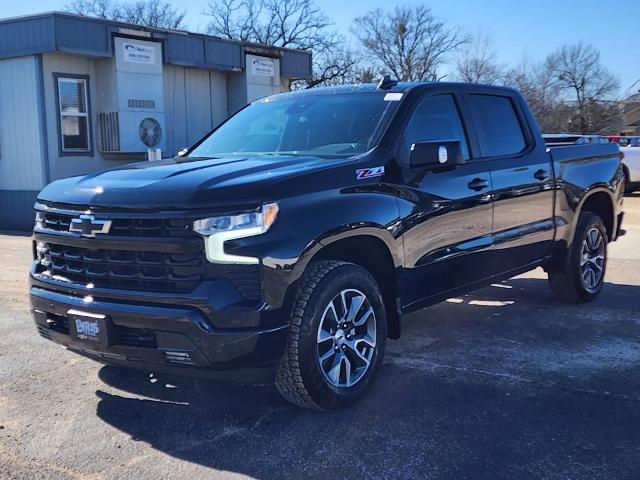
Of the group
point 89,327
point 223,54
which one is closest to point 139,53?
point 223,54

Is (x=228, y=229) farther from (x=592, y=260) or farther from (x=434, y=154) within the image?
(x=592, y=260)

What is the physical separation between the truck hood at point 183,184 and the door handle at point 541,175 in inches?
91.6

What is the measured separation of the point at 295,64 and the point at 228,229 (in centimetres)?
1592

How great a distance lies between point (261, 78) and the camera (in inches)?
679

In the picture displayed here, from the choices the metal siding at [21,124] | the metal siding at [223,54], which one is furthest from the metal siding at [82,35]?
the metal siding at [223,54]

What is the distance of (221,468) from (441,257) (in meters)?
2.12

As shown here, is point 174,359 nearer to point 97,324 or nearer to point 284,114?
point 97,324

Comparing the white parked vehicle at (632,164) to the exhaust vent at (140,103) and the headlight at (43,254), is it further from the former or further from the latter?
the headlight at (43,254)

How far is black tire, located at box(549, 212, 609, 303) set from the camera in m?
6.26

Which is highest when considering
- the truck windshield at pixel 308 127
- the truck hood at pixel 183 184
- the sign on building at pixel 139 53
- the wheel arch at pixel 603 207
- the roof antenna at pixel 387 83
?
the sign on building at pixel 139 53

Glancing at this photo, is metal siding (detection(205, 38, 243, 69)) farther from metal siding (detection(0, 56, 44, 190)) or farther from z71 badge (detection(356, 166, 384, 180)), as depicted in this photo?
z71 badge (detection(356, 166, 384, 180))

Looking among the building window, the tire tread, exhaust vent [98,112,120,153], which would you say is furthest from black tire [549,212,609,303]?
the building window

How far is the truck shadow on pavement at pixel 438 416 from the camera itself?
3291 mm

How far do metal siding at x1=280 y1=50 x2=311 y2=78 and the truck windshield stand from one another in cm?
1317
